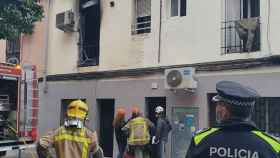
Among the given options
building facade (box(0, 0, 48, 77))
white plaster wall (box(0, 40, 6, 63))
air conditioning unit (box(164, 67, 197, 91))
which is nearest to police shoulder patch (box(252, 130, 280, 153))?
air conditioning unit (box(164, 67, 197, 91))

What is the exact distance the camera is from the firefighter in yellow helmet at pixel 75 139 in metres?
4.71

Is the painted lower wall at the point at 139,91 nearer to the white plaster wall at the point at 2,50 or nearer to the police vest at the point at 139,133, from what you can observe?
the police vest at the point at 139,133

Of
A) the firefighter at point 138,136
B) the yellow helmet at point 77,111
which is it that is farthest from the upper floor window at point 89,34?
the yellow helmet at point 77,111

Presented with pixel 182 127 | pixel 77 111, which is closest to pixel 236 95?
pixel 77 111

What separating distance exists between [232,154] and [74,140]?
2328 mm

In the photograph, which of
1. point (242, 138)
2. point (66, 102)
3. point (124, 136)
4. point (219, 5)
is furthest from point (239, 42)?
point (242, 138)

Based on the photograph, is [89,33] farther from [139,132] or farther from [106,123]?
[139,132]

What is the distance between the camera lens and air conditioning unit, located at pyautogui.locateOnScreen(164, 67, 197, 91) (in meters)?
11.8

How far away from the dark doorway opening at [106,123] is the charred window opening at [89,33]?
1363 millimetres

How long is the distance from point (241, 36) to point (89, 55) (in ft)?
19.5

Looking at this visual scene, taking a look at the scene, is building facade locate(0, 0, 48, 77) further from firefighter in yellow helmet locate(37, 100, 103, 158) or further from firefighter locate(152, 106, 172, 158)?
firefighter in yellow helmet locate(37, 100, 103, 158)

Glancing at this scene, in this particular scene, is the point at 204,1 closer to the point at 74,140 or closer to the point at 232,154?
the point at 74,140

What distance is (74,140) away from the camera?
4734 mm

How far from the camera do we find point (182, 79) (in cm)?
1185
